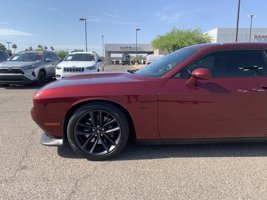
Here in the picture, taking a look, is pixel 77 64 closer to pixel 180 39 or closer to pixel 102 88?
pixel 102 88

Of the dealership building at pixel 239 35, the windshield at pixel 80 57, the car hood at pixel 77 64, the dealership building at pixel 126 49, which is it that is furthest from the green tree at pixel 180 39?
the car hood at pixel 77 64

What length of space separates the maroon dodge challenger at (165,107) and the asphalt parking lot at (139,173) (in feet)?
0.84

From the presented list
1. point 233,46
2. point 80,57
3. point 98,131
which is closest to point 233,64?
point 233,46

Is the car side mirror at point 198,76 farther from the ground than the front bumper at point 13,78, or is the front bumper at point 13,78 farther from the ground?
the car side mirror at point 198,76

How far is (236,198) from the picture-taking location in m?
2.85

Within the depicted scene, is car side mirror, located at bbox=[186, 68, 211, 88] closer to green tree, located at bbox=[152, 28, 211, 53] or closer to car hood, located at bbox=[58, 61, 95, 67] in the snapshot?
car hood, located at bbox=[58, 61, 95, 67]

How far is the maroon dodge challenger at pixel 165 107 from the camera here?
12.1 feet

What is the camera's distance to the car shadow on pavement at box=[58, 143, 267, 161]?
155 inches

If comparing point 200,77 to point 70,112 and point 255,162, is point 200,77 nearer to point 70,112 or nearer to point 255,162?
point 255,162

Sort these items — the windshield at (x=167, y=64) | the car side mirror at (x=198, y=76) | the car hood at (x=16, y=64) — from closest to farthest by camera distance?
the car side mirror at (x=198, y=76)
the windshield at (x=167, y=64)
the car hood at (x=16, y=64)

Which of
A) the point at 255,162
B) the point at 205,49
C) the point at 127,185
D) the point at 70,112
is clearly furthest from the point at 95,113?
the point at 255,162

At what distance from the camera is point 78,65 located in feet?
37.1

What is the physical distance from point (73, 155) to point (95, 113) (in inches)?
29.2

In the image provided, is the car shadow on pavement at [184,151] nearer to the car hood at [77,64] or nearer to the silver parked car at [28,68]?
the car hood at [77,64]
